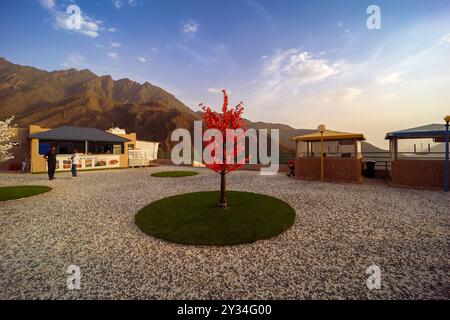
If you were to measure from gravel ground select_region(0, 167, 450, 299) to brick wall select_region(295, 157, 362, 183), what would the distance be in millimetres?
5872

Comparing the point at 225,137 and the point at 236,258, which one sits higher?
the point at 225,137

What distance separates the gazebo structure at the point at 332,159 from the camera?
44.7 feet

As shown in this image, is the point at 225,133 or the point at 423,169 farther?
the point at 423,169

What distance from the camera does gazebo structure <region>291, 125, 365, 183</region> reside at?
44.7ft

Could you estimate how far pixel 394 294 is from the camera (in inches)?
129

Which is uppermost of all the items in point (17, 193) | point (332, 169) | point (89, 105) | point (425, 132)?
point (89, 105)

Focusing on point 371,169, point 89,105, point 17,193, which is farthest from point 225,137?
point 89,105

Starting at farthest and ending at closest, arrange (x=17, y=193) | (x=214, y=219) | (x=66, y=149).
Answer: (x=66, y=149) → (x=17, y=193) → (x=214, y=219)

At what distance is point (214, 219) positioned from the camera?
668 centimetres

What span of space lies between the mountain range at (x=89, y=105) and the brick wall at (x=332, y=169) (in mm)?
45907

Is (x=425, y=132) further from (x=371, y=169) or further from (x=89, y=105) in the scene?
(x=89, y=105)

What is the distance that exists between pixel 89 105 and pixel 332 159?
5060 inches
